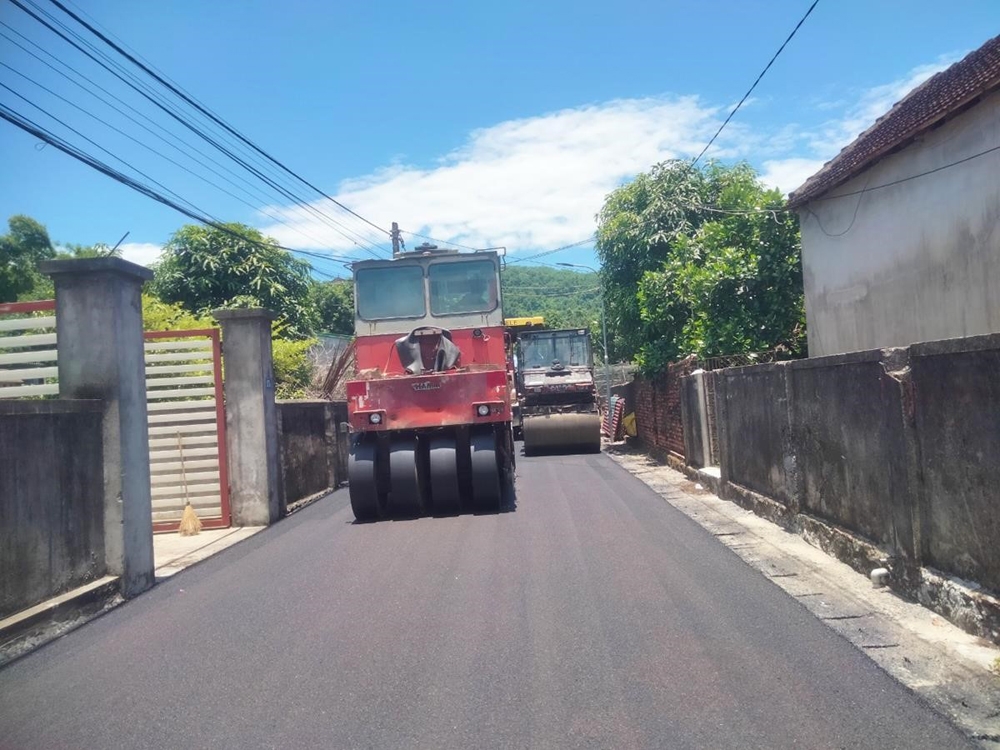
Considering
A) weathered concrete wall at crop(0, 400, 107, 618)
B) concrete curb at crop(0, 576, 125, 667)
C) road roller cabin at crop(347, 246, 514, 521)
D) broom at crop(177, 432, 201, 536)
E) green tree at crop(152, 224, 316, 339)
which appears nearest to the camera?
concrete curb at crop(0, 576, 125, 667)

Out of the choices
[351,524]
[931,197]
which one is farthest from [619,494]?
[931,197]

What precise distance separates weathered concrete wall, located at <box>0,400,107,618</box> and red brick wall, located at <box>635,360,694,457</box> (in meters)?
11.3

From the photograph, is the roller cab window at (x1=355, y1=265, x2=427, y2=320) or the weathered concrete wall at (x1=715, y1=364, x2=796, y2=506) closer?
the weathered concrete wall at (x1=715, y1=364, x2=796, y2=506)

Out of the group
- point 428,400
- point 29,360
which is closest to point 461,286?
point 428,400

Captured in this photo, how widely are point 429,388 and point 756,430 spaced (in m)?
4.29

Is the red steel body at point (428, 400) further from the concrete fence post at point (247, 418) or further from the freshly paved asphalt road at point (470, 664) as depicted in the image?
the freshly paved asphalt road at point (470, 664)

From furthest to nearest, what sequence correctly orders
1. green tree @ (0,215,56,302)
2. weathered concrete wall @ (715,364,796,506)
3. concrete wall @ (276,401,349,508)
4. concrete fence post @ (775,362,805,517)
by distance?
green tree @ (0,215,56,302) < concrete wall @ (276,401,349,508) < weathered concrete wall @ (715,364,796,506) < concrete fence post @ (775,362,805,517)

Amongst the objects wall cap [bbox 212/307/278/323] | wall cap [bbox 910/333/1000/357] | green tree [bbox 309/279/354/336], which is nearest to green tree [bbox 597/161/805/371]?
wall cap [bbox 212/307/278/323]

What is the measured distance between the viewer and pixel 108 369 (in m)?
8.15

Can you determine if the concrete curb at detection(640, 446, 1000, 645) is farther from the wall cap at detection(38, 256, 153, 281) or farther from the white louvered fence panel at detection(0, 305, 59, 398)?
the white louvered fence panel at detection(0, 305, 59, 398)

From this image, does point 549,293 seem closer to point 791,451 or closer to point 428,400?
point 428,400

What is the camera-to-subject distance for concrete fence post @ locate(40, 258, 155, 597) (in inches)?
318

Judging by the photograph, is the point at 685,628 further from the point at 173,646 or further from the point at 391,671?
the point at 173,646

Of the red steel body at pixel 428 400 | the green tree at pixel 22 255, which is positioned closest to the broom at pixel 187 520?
the red steel body at pixel 428 400
